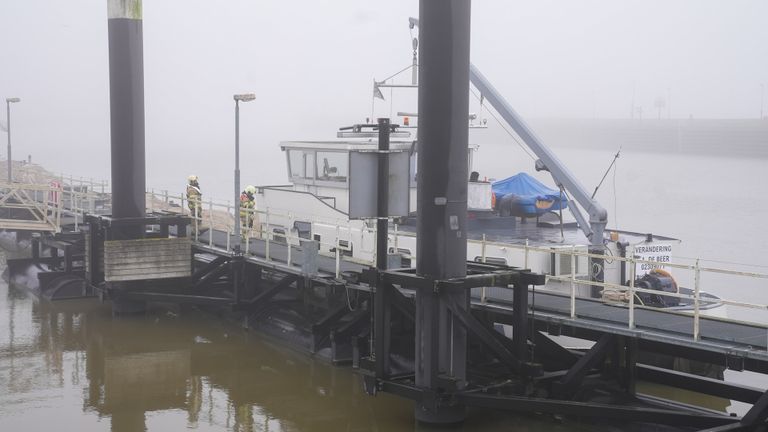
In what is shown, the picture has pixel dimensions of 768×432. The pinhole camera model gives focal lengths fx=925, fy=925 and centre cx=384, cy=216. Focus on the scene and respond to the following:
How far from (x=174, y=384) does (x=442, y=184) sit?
19.8 ft

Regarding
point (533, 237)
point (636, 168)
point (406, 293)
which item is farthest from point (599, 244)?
point (636, 168)

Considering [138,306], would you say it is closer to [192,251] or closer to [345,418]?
[192,251]

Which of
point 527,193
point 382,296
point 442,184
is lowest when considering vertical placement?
point 382,296

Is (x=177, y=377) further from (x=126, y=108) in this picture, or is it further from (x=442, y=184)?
(x=126, y=108)

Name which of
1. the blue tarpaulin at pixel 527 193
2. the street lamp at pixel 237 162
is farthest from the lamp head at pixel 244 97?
the blue tarpaulin at pixel 527 193

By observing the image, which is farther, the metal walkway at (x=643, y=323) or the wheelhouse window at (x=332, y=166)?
the wheelhouse window at (x=332, y=166)

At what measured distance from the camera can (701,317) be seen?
11.3m

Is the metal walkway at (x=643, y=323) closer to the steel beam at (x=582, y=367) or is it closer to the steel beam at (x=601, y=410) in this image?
the steel beam at (x=582, y=367)

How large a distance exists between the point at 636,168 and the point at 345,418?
4738 inches

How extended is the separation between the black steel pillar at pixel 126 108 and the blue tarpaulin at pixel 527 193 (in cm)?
741

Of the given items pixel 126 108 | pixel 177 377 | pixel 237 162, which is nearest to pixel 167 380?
pixel 177 377

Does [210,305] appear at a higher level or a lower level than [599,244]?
lower

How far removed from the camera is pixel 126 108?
18828mm

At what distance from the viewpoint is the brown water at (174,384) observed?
12375 millimetres
